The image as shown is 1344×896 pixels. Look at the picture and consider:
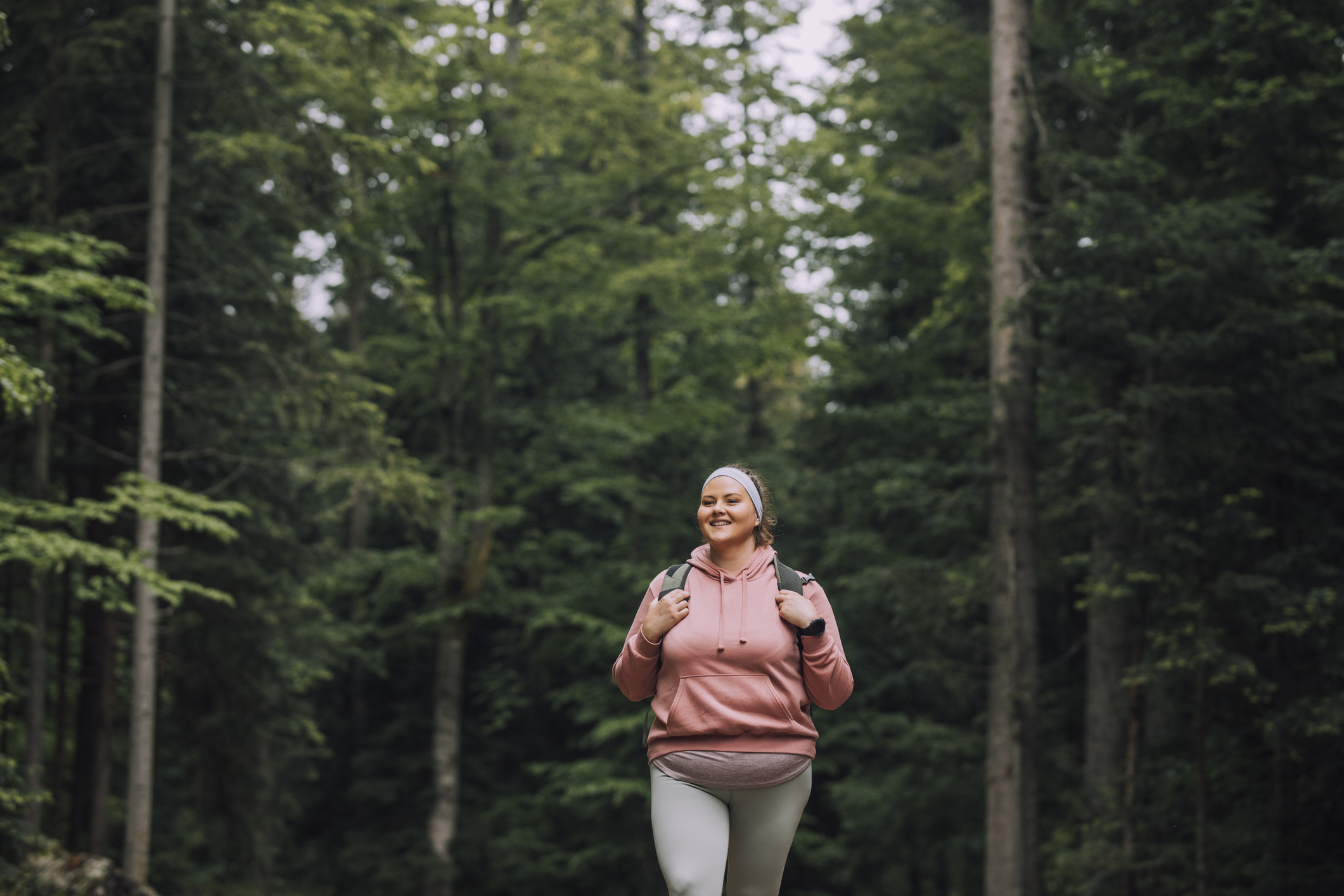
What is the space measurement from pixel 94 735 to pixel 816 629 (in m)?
12.6

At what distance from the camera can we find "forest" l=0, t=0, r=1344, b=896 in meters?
9.50

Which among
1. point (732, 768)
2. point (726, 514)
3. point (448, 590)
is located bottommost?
point (448, 590)

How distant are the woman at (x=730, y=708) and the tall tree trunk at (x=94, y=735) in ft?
35.9

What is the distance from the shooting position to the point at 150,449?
1073 cm

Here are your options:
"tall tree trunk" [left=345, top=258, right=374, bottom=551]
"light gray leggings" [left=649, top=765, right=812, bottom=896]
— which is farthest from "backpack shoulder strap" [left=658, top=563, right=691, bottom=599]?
"tall tree trunk" [left=345, top=258, right=374, bottom=551]

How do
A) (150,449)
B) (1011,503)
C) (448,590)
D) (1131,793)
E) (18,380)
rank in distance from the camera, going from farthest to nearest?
(448,590)
(1011,503)
(150,449)
(1131,793)
(18,380)

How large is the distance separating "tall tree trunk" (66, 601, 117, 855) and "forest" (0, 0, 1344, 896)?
0.08 metres

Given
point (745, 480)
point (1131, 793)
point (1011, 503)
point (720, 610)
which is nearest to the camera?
point (720, 610)

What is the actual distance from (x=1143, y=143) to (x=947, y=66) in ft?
13.1

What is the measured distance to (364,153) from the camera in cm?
1195

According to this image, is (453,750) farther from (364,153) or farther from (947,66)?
(947,66)

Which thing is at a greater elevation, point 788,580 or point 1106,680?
point 788,580

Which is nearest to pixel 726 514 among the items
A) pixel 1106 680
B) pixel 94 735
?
pixel 1106 680

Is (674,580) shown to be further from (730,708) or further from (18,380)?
(18,380)
